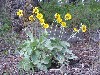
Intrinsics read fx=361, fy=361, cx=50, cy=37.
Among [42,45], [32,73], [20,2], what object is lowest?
[32,73]

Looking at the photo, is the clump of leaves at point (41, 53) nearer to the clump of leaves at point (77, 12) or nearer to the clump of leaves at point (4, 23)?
the clump of leaves at point (4, 23)

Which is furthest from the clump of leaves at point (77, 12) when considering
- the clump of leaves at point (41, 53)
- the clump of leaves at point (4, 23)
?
the clump of leaves at point (41, 53)

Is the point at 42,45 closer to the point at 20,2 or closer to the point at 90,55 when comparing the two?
the point at 90,55

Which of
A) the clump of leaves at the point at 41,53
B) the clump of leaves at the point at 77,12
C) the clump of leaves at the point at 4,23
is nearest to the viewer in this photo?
the clump of leaves at the point at 41,53

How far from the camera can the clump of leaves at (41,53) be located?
5.36 meters

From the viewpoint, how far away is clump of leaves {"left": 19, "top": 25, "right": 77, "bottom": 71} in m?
5.36

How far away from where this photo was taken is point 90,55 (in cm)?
609

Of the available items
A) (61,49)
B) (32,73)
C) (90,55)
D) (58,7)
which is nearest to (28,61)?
(32,73)

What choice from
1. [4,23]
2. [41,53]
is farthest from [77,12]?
[41,53]

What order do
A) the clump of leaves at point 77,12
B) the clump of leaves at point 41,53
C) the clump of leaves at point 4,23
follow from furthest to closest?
1. the clump of leaves at point 77,12
2. the clump of leaves at point 4,23
3. the clump of leaves at point 41,53

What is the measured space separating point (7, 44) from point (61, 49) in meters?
1.55

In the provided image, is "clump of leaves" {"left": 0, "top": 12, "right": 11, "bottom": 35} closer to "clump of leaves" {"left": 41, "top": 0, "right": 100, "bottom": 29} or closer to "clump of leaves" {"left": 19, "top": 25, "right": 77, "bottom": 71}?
"clump of leaves" {"left": 41, "top": 0, "right": 100, "bottom": 29}

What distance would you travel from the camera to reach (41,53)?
5.39m

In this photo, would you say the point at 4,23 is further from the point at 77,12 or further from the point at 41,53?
the point at 41,53
